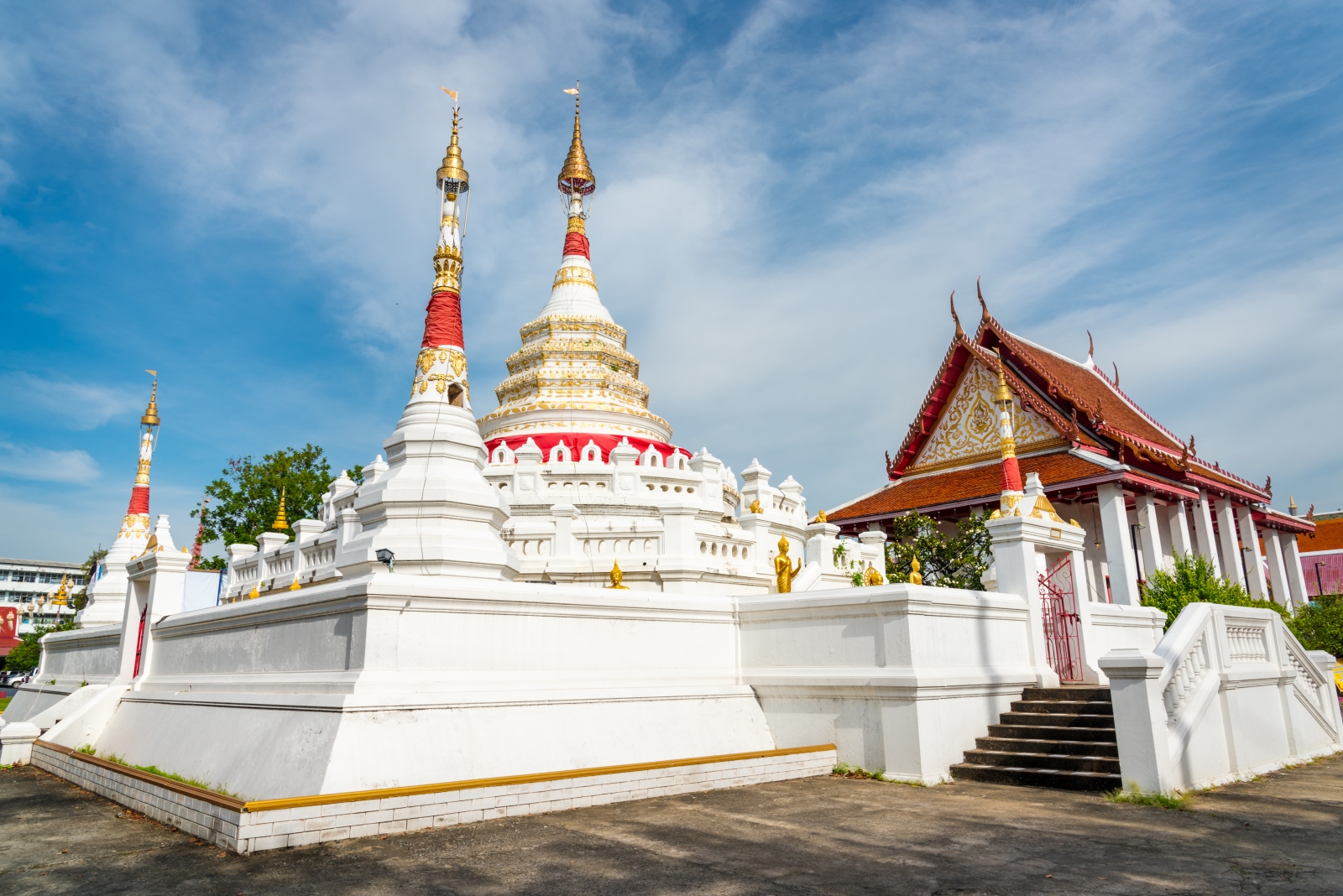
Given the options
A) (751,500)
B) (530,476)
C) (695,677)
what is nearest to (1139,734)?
(695,677)

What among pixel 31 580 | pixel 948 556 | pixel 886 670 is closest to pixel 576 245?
pixel 948 556

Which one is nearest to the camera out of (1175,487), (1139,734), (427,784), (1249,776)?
(427,784)

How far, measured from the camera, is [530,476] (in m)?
16.6

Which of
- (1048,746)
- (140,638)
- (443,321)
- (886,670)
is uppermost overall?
(443,321)

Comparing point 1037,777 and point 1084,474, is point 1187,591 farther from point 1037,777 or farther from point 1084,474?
point 1037,777

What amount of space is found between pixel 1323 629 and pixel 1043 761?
16.4 metres

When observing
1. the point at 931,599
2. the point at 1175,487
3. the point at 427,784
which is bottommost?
the point at 427,784

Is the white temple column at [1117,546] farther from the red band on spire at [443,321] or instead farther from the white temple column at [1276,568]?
the red band on spire at [443,321]

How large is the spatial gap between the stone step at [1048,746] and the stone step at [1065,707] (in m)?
Result: 0.57

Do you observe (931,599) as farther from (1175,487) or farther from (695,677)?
(1175,487)

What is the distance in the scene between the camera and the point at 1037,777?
8.79 m

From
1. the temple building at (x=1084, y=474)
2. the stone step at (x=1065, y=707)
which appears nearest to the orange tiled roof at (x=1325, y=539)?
the temple building at (x=1084, y=474)

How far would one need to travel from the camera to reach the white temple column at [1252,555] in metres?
26.7

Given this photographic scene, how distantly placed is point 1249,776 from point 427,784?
27.6 feet
